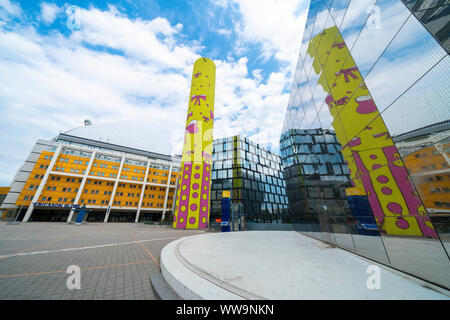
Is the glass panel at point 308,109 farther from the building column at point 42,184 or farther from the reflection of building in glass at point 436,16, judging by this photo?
the building column at point 42,184

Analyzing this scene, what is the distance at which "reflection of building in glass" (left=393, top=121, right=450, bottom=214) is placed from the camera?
2.54 metres

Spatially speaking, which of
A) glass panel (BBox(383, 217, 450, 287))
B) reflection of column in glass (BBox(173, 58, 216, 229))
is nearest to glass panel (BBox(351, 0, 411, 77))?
glass panel (BBox(383, 217, 450, 287))

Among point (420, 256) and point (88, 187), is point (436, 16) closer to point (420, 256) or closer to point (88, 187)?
point (420, 256)

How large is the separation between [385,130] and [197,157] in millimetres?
19878

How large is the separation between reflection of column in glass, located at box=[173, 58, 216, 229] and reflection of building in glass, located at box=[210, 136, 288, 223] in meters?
9.80

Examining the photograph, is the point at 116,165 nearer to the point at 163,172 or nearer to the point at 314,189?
the point at 163,172

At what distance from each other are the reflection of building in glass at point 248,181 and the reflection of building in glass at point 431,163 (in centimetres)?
2726

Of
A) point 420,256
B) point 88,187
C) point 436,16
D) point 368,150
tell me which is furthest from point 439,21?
point 88,187

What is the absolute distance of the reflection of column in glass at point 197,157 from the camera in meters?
20.3

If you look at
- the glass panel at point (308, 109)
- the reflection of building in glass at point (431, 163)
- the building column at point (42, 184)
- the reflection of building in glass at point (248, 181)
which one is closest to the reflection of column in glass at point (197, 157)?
→ the reflection of building in glass at point (248, 181)

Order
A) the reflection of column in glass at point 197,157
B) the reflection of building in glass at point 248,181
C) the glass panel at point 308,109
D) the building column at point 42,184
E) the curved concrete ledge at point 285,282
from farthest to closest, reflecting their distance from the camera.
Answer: the reflection of building in glass at point 248,181 → the building column at point 42,184 → the reflection of column in glass at point 197,157 → the glass panel at point 308,109 → the curved concrete ledge at point 285,282

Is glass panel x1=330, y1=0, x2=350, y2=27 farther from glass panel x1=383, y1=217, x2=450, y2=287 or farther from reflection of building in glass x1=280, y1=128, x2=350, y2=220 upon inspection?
glass panel x1=383, y1=217, x2=450, y2=287
